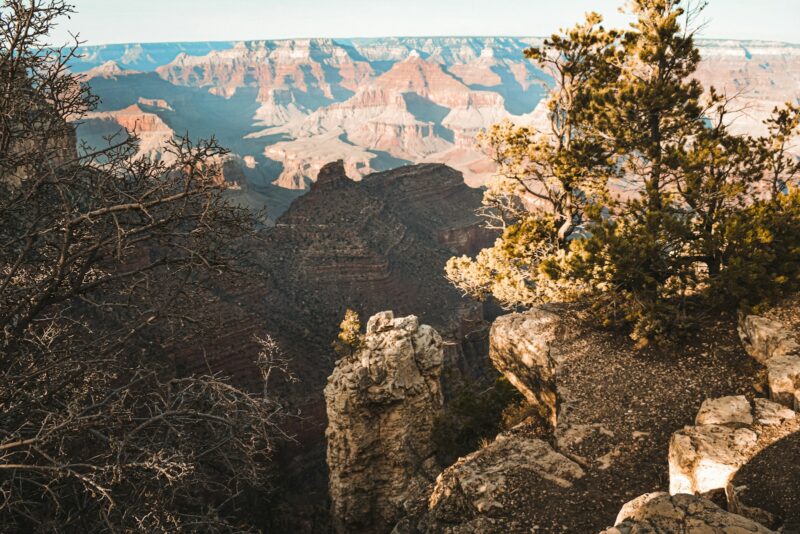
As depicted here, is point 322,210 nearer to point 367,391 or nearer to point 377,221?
point 377,221

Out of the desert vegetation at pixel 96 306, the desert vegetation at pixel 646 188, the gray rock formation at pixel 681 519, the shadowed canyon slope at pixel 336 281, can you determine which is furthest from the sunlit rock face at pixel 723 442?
the shadowed canyon slope at pixel 336 281

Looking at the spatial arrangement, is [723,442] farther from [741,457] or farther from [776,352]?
[776,352]

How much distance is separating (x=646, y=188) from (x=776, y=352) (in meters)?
4.84

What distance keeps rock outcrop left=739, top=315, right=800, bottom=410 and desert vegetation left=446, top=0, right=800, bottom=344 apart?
900mm

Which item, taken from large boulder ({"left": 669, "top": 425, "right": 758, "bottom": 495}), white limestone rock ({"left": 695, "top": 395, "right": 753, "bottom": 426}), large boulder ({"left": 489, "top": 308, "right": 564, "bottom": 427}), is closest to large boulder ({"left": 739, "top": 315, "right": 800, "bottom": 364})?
white limestone rock ({"left": 695, "top": 395, "right": 753, "bottom": 426})

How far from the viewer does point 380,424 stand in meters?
18.2

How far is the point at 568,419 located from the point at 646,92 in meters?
8.49

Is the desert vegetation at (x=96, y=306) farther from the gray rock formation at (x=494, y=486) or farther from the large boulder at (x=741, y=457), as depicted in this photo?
the large boulder at (x=741, y=457)

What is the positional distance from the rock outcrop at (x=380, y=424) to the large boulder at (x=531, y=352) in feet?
16.0

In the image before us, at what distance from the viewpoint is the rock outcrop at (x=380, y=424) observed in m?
17.8

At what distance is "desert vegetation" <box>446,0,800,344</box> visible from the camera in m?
11.6

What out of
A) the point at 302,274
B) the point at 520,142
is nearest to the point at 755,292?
the point at 520,142

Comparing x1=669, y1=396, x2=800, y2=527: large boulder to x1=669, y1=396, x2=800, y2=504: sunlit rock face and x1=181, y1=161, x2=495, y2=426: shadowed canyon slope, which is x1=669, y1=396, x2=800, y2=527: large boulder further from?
x1=181, y1=161, x2=495, y2=426: shadowed canyon slope

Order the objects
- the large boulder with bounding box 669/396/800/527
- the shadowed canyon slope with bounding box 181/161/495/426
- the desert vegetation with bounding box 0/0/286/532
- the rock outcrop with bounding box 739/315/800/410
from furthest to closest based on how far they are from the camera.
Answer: the shadowed canyon slope with bounding box 181/161/495/426
the rock outcrop with bounding box 739/315/800/410
the large boulder with bounding box 669/396/800/527
the desert vegetation with bounding box 0/0/286/532
